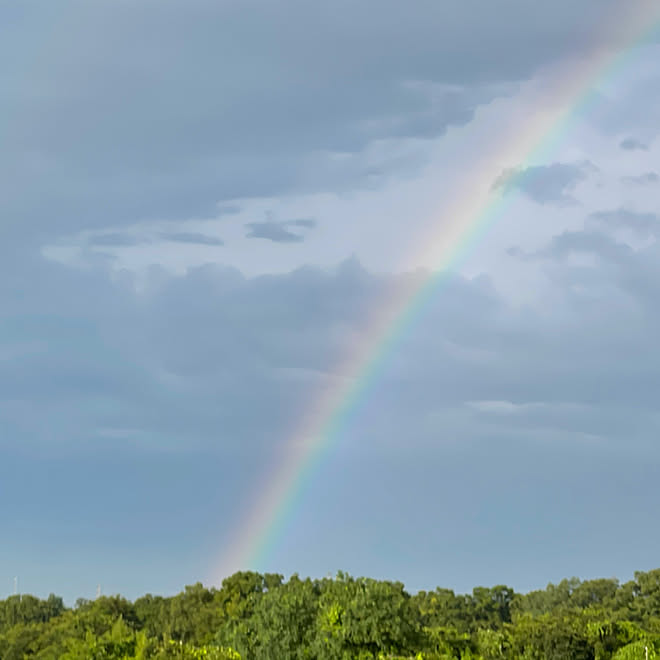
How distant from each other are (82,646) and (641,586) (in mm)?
124705

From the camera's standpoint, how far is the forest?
45156mm

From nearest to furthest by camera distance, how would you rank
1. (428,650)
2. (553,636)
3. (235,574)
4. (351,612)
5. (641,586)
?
(351,612) < (428,650) < (553,636) < (235,574) < (641,586)

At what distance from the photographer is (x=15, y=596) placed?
5645 inches

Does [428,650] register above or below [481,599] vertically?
below

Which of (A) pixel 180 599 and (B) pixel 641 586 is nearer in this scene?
(A) pixel 180 599

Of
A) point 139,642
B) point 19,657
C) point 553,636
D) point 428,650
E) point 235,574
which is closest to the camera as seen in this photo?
point 139,642

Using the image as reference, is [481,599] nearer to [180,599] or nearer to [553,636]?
[180,599]

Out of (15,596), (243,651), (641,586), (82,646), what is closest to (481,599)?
(641,586)

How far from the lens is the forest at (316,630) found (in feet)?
148

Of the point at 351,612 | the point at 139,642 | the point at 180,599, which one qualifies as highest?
the point at 180,599

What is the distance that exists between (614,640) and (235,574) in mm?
51794

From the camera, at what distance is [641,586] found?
136 m

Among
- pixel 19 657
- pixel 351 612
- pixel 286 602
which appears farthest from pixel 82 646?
pixel 19 657

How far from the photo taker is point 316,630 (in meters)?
53.7
